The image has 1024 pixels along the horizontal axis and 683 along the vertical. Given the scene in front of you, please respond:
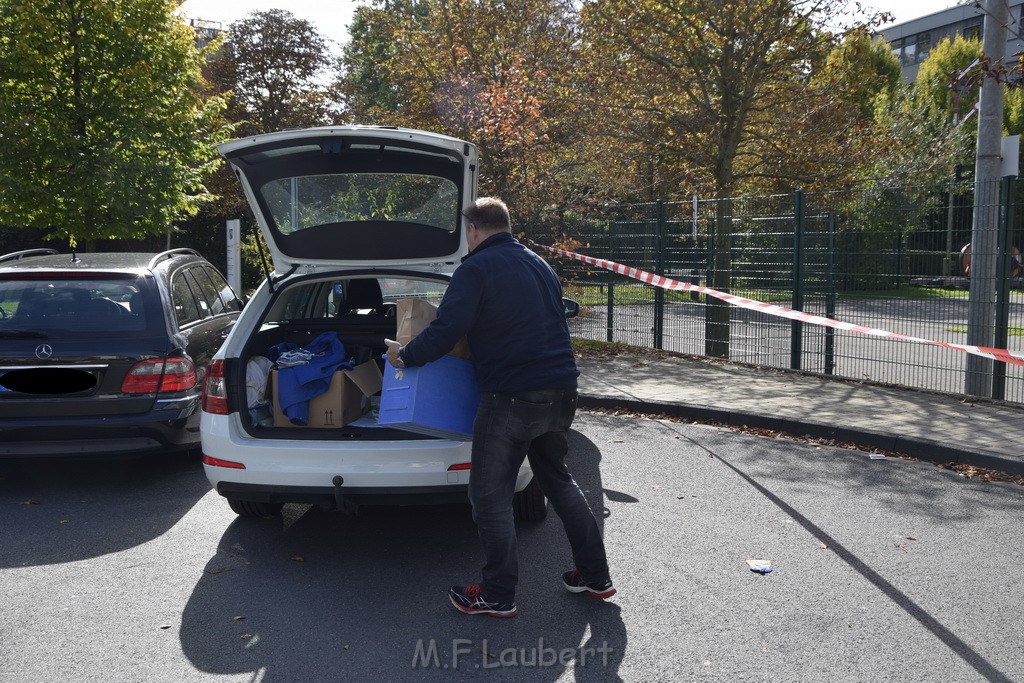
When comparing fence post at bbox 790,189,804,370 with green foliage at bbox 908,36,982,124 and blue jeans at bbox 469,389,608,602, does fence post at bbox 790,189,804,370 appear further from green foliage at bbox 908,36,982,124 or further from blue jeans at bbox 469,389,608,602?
green foliage at bbox 908,36,982,124

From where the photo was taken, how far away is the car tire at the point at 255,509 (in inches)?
218

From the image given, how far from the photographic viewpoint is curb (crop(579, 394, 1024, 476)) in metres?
6.74

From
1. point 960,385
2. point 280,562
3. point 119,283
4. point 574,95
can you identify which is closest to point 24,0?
point 574,95

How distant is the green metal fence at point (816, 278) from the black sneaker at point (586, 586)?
5920 mm

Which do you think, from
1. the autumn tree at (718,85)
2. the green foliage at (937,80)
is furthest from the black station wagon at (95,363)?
the green foliage at (937,80)

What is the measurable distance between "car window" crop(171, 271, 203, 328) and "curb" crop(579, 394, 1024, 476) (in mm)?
4002

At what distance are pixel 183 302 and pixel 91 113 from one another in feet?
30.0

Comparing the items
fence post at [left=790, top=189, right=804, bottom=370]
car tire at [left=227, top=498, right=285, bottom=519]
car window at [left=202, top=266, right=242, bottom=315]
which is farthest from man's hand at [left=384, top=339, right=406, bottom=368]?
fence post at [left=790, top=189, right=804, bottom=370]

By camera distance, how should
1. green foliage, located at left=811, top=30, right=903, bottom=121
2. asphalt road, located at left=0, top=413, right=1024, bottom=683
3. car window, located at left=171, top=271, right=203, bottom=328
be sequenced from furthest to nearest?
green foliage, located at left=811, top=30, right=903, bottom=121 < car window, located at left=171, top=271, right=203, bottom=328 < asphalt road, located at left=0, top=413, right=1024, bottom=683

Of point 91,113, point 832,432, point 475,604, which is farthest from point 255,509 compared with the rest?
point 91,113

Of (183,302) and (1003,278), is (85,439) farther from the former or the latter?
(1003,278)

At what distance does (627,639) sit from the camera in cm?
395

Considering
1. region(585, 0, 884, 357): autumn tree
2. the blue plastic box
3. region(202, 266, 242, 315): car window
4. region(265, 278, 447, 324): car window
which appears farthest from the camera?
region(585, 0, 884, 357): autumn tree

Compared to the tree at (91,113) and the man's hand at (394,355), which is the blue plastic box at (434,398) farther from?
the tree at (91,113)
